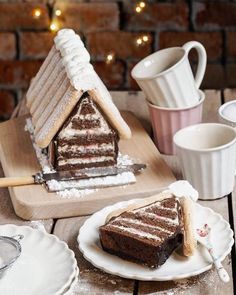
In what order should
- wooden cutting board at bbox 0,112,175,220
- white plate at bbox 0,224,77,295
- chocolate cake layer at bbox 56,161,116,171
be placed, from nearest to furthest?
white plate at bbox 0,224,77,295 < wooden cutting board at bbox 0,112,175,220 < chocolate cake layer at bbox 56,161,116,171

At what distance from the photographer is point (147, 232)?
1279 millimetres

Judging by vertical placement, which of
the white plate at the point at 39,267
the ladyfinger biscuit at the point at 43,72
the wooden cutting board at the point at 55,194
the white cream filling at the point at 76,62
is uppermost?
the white cream filling at the point at 76,62

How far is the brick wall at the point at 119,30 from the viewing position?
8.68ft

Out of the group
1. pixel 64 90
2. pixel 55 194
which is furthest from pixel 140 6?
pixel 55 194

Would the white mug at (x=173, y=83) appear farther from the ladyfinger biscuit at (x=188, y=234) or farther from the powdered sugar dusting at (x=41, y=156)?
the ladyfinger biscuit at (x=188, y=234)

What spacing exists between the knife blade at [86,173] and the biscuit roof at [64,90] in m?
0.06

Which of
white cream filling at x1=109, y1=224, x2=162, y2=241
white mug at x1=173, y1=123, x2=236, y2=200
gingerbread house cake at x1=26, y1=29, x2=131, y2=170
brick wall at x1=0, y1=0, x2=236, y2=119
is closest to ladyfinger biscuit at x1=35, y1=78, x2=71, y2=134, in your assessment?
gingerbread house cake at x1=26, y1=29, x2=131, y2=170

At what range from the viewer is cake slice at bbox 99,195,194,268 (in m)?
1.26

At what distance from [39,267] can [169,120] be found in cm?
57

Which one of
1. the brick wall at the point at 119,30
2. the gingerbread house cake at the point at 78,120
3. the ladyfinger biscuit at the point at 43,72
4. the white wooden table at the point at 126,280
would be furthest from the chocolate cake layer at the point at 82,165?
the brick wall at the point at 119,30

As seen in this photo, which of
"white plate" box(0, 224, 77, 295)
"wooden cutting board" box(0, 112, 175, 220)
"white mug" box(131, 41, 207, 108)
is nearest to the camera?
"white plate" box(0, 224, 77, 295)

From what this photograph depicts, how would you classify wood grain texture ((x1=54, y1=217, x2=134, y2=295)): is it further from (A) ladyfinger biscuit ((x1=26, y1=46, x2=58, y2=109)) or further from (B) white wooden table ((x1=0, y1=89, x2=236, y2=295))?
(A) ladyfinger biscuit ((x1=26, y1=46, x2=58, y2=109))

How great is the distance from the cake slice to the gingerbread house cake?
0.26 meters

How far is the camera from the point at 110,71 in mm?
2740
